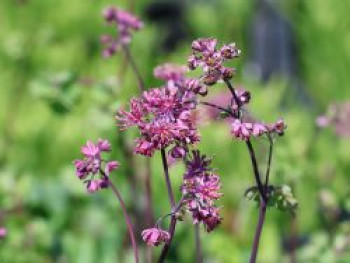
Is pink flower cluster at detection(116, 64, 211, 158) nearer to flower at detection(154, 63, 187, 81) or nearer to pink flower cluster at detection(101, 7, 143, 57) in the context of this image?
flower at detection(154, 63, 187, 81)

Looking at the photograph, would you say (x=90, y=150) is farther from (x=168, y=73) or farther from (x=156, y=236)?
(x=168, y=73)

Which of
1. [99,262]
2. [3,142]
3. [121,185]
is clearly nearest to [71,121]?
[3,142]

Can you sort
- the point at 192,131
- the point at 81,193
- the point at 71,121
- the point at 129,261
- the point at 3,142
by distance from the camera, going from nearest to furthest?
the point at 192,131
the point at 129,261
the point at 81,193
the point at 3,142
the point at 71,121

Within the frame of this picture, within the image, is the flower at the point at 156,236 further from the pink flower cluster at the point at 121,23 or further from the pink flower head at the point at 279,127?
the pink flower cluster at the point at 121,23

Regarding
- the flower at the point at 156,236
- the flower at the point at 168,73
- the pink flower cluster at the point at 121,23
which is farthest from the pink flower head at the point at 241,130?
the pink flower cluster at the point at 121,23

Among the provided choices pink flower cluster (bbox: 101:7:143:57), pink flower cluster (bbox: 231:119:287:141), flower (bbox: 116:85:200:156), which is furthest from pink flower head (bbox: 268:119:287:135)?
pink flower cluster (bbox: 101:7:143:57)

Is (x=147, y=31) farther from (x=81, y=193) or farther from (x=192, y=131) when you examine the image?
(x=192, y=131)

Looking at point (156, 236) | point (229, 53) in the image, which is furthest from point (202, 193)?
point (229, 53)
